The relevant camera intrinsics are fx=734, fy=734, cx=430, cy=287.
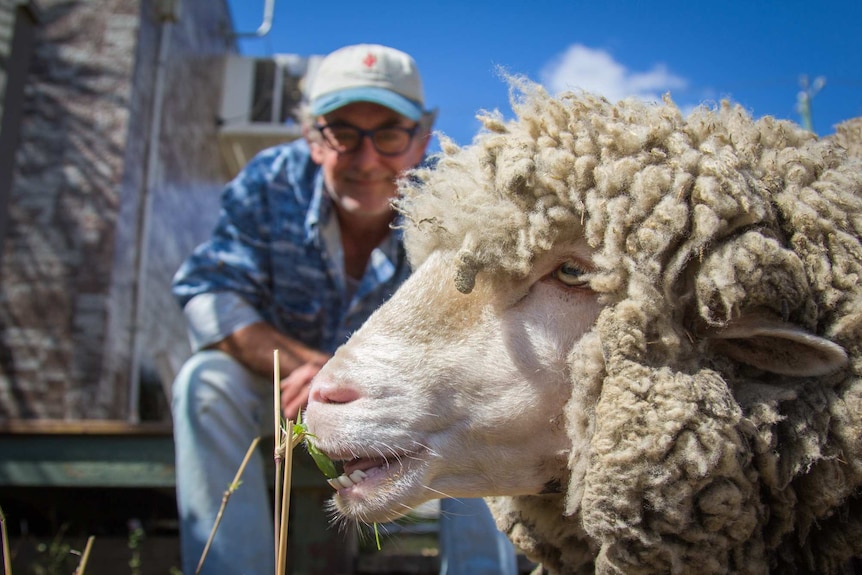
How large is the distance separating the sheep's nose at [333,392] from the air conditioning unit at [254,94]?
8883 mm

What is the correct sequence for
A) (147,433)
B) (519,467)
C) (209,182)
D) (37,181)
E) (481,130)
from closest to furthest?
(519,467)
(481,130)
(147,433)
(37,181)
(209,182)

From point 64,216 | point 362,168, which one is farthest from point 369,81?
point 64,216

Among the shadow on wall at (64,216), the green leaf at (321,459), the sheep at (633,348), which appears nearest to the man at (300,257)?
the green leaf at (321,459)

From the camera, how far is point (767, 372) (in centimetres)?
141

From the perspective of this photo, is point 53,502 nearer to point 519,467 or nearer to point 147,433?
point 147,433

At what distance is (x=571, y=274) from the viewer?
59.1 inches

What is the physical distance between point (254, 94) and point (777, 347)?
33.2ft

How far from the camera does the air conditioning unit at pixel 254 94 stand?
33.3ft

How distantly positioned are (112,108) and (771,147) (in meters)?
6.44

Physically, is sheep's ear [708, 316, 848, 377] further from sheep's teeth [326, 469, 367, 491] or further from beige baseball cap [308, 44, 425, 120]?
beige baseball cap [308, 44, 425, 120]

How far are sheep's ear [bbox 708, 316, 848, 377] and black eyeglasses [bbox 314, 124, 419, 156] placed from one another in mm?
1796

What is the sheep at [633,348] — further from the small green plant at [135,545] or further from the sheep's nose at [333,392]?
the small green plant at [135,545]

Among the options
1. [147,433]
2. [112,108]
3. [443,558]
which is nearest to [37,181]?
[112,108]

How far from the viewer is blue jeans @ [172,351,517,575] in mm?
2188
